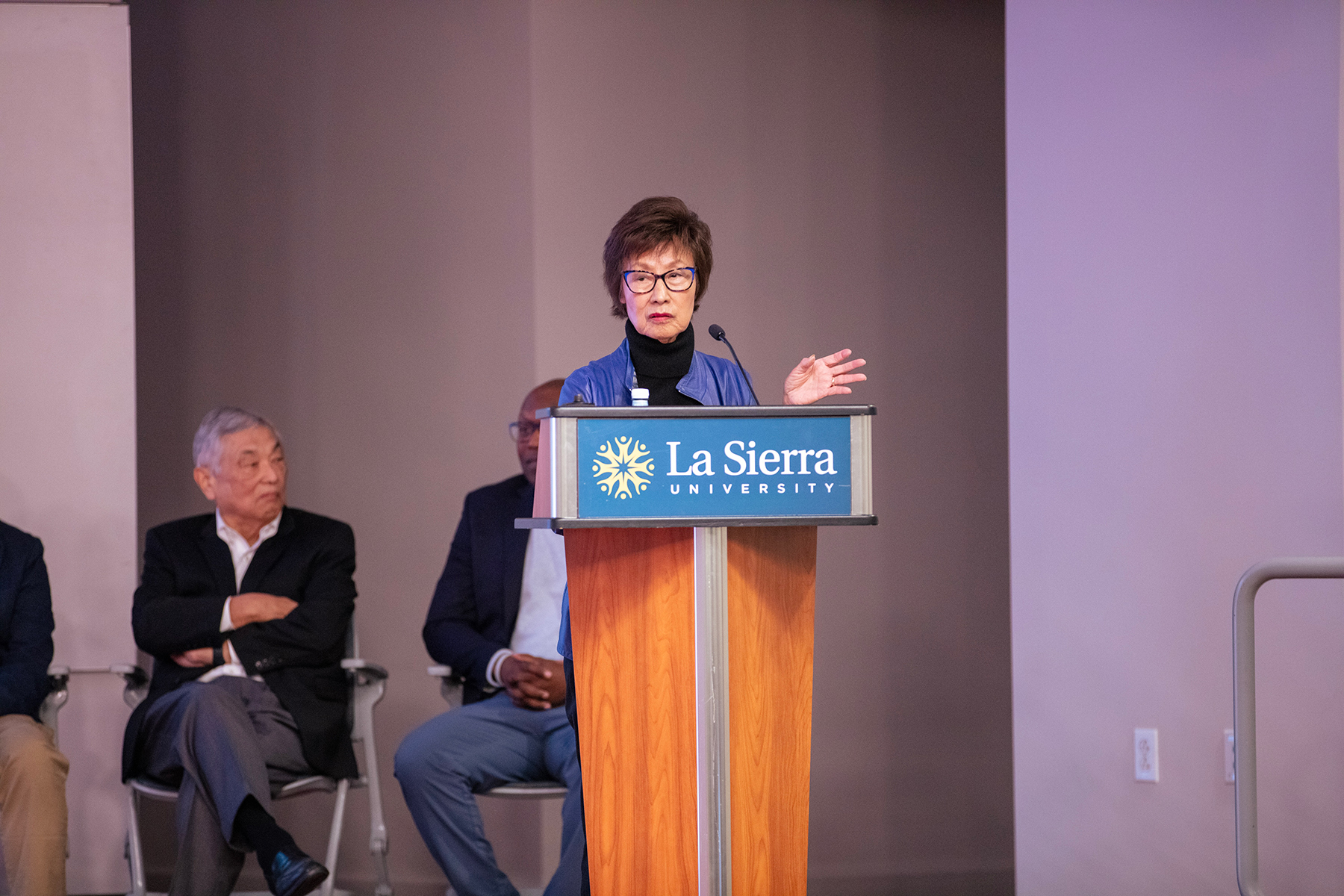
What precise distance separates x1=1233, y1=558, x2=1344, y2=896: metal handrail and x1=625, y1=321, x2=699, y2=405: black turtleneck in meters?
1.11

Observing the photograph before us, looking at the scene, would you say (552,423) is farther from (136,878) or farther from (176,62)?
(176,62)

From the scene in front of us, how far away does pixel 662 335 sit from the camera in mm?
2119

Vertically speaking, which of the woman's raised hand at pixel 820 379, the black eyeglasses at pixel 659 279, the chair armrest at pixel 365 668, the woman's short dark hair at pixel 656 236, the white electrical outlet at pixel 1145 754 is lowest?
the white electrical outlet at pixel 1145 754

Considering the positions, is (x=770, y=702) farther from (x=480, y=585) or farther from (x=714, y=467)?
(x=480, y=585)

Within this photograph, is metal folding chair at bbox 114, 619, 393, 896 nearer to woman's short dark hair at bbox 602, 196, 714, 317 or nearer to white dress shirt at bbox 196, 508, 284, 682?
white dress shirt at bbox 196, 508, 284, 682

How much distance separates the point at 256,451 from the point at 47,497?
2.74 feet

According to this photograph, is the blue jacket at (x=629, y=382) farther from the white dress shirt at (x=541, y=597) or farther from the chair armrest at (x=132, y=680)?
the chair armrest at (x=132, y=680)

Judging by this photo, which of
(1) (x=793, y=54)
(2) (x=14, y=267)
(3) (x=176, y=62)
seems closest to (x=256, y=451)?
(2) (x=14, y=267)

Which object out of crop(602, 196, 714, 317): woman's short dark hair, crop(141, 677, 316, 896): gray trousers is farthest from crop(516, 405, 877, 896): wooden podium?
crop(141, 677, 316, 896): gray trousers

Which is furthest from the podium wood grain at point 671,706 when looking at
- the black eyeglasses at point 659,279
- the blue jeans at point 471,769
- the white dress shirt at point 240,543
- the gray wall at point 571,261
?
the gray wall at point 571,261

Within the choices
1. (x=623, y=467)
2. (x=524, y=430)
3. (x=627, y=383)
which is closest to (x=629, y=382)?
(x=627, y=383)

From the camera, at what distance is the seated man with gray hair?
2859mm

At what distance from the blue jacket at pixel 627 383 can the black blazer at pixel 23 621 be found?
5.56ft

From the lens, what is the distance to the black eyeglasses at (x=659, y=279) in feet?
6.86
